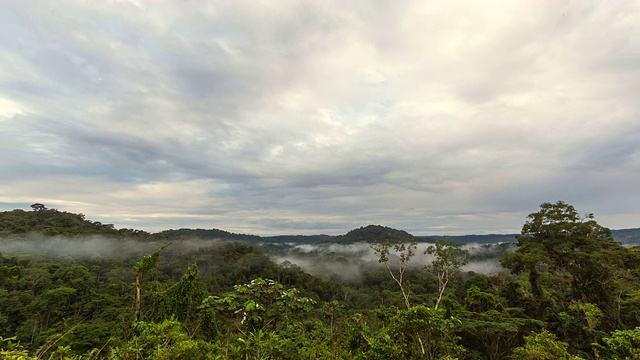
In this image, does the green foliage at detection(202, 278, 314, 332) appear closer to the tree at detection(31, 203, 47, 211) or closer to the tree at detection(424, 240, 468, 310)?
the tree at detection(424, 240, 468, 310)

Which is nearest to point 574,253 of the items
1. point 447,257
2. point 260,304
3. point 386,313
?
point 447,257

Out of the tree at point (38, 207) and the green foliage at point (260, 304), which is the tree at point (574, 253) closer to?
the green foliage at point (260, 304)

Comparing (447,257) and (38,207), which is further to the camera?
(38,207)

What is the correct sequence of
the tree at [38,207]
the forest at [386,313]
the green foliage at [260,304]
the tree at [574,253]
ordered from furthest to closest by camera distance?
the tree at [38,207]
the tree at [574,253]
the green foliage at [260,304]
the forest at [386,313]

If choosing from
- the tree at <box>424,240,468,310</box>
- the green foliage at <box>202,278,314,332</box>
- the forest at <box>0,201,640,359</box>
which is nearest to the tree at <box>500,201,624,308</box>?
the forest at <box>0,201,640,359</box>

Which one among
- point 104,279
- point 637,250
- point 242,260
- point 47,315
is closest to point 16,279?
point 47,315

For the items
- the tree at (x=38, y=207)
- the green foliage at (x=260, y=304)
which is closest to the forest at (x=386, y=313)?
the green foliage at (x=260, y=304)

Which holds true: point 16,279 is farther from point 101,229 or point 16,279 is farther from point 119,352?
point 101,229

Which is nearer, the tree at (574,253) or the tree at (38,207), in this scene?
the tree at (574,253)

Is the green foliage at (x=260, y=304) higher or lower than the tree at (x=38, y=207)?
lower

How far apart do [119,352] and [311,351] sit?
398 cm

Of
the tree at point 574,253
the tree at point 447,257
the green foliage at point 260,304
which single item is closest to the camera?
the green foliage at point 260,304

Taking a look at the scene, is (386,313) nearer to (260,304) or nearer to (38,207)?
(260,304)

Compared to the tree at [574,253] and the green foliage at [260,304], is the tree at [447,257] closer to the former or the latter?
the tree at [574,253]
